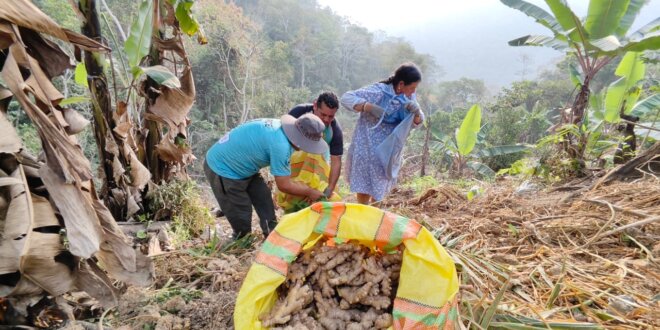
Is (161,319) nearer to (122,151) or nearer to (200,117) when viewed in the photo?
(122,151)

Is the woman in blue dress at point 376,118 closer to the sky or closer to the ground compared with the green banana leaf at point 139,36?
closer to the ground

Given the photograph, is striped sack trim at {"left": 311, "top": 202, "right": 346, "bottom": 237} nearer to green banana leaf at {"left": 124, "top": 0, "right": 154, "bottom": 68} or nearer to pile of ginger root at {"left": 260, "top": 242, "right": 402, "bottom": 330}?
pile of ginger root at {"left": 260, "top": 242, "right": 402, "bottom": 330}

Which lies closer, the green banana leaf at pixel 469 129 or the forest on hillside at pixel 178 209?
the forest on hillside at pixel 178 209

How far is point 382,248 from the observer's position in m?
1.47

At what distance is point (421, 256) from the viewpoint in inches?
49.4

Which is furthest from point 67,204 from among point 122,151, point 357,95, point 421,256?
point 357,95

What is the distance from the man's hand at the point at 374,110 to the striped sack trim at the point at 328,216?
167 centimetres

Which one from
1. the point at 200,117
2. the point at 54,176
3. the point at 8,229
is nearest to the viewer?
the point at 8,229

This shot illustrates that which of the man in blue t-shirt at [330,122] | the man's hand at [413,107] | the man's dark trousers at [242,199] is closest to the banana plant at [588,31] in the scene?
the man's hand at [413,107]

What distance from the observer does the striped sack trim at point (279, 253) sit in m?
1.30

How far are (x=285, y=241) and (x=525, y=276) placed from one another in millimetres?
1170

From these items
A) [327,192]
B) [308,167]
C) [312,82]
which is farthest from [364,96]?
[312,82]

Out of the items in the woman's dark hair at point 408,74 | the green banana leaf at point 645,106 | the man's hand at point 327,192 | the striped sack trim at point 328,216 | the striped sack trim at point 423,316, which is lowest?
the man's hand at point 327,192

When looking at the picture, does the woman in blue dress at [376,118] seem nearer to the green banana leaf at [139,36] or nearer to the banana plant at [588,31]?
the green banana leaf at [139,36]
